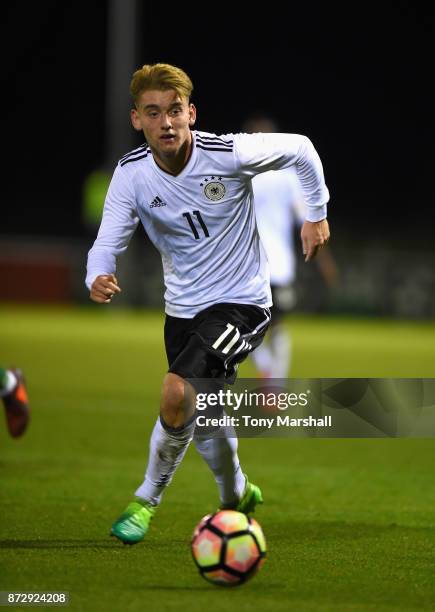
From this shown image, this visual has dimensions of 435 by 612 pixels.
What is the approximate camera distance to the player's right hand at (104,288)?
18.2 ft

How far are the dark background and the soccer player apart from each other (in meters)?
33.9

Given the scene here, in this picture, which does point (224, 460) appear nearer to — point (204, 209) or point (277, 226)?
point (204, 209)

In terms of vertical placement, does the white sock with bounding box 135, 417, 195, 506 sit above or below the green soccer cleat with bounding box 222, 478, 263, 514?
above

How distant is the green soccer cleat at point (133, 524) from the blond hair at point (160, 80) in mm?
1940

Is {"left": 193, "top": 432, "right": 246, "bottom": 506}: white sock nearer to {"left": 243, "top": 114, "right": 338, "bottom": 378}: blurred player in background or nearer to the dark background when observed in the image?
{"left": 243, "top": 114, "right": 338, "bottom": 378}: blurred player in background

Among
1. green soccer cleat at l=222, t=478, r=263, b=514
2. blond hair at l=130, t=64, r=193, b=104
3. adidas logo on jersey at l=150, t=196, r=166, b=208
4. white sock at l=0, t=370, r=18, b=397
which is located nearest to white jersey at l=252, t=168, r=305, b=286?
green soccer cleat at l=222, t=478, r=263, b=514

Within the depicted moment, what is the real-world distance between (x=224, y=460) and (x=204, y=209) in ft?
3.97

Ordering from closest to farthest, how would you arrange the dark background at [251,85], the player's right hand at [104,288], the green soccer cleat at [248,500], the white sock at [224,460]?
1. the player's right hand at [104,288]
2. the white sock at [224,460]
3. the green soccer cleat at [248,500]
4. the dark background at [251,85]

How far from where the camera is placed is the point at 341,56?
42906 millimetres

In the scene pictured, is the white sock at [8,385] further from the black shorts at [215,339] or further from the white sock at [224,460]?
the white sock at [224,460]

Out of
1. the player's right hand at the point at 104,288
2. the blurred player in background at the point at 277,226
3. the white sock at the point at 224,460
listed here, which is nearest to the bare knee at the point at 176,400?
the white sock at the point at 224,460

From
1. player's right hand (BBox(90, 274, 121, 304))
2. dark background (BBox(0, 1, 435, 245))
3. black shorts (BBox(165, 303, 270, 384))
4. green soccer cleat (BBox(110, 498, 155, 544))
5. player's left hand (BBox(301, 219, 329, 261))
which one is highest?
player's left hand (BBox(301, 219, 329, 261))

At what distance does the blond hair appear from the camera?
5.75 m

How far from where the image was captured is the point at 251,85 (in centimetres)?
4400
